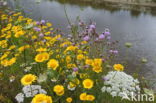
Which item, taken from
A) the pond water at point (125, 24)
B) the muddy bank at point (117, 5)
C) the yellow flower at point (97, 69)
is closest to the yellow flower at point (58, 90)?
the yellow flower at point (97, 69)

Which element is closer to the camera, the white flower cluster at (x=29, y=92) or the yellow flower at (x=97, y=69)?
the white flower cluster at (x=29, y=92)

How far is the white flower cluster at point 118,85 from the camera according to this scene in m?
1.42

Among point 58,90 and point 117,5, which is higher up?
point 58,90

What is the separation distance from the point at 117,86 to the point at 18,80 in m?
0.84

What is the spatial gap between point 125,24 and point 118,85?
569 centimetres

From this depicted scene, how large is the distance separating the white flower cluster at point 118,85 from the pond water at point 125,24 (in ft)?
8.78

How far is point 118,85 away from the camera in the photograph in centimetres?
143

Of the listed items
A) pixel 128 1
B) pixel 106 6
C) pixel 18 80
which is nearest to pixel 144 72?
pixel 18 80

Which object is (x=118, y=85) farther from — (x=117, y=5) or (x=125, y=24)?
(x=117, y=5)

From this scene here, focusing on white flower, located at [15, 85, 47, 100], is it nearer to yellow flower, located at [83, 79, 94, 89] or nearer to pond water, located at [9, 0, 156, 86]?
yellow flower, located at [83, 79, 94, 89]

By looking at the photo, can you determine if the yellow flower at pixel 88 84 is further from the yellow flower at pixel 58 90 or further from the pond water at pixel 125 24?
the pond water at pixel 125 24

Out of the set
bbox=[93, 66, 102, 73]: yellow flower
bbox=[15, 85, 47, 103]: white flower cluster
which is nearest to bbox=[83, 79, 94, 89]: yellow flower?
bbox=[93, 66, 102, 73]: yellow flower

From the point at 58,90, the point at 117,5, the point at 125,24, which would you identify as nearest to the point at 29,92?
the point at 58,90

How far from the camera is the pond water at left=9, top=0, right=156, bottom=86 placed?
15.5 ft
